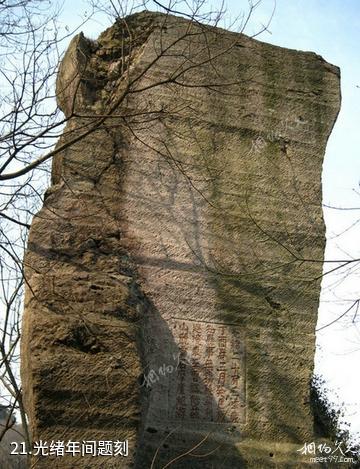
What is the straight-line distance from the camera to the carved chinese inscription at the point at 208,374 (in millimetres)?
5145

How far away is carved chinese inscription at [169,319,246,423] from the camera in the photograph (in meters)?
5.14

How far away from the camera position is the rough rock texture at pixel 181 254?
14.9 feet

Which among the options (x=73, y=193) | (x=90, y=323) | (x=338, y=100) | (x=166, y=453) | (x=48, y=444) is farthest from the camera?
(x=338, y=100)

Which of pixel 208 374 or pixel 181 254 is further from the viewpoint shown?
pixel 181 254

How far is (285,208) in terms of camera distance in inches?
234

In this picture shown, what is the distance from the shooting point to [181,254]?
18.2 ft

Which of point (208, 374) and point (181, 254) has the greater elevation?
point (181, 254)

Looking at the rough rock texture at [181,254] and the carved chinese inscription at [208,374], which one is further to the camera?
the carved chinese inscription at [208,374]

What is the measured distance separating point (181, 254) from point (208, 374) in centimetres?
85

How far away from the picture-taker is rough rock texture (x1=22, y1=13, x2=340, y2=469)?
4.54 metres

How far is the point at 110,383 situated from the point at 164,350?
0.86m

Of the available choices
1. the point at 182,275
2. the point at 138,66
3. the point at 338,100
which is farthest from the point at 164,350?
the point at 338,100

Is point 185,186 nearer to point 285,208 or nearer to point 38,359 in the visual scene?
point 285,208

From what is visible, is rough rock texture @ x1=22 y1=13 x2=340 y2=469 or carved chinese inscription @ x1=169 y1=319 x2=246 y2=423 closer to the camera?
rough rock texture @ x1=22 y1=13 x2=340 y2=469
